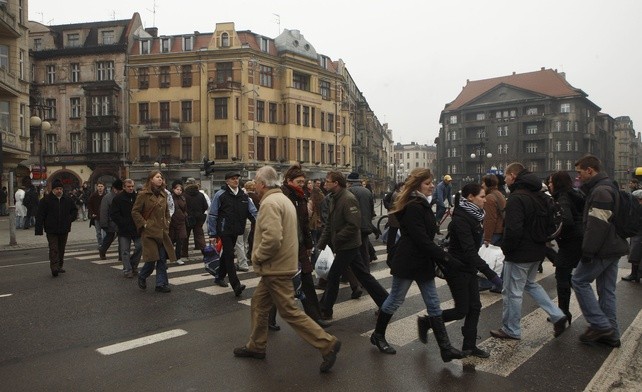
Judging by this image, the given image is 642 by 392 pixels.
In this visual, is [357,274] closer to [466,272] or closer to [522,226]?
[466,272]

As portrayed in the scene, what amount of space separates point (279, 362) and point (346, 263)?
5.70 ft

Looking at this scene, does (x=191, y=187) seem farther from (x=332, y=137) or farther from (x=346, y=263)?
(x=332, y=137)

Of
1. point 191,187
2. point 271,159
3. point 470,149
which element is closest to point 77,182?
point 271,159

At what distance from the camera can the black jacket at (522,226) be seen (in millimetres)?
5312

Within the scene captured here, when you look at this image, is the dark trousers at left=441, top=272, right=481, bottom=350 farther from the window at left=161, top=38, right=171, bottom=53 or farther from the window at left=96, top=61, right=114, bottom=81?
the window at left=96, top=61, right=114, bottom=81

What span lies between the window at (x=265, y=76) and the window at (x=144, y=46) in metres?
10.6

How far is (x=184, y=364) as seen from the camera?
4.89 metres

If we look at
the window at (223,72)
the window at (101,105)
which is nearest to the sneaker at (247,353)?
the window at (223,72)

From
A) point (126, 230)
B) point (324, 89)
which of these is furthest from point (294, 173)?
point (324, 89)

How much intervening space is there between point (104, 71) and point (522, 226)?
45961mm

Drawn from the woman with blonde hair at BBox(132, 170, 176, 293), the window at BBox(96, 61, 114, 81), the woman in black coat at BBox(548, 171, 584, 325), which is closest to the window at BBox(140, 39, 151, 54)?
the window at BBox(96, 61, 114, 81)

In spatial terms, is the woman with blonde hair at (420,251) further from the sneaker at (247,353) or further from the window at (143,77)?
the window at (143,77)

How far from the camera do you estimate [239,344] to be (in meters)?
5.54

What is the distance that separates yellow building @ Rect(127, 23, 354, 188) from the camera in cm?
4247
